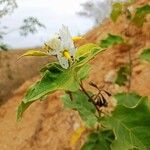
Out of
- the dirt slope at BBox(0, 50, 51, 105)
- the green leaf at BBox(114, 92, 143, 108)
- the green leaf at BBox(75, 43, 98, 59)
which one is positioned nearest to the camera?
the green leaf at BBox(75, 43, 98, 59)

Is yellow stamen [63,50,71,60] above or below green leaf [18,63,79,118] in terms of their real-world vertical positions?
above

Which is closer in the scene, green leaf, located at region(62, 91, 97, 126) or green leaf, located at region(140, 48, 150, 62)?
green leaf, located at region(62, 91, 97, 126)

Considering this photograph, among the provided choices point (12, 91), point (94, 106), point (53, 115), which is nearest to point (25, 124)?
point (53, 115)

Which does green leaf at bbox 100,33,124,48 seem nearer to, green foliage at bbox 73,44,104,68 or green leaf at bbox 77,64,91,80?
green leaf at bbox 77,64,91,80

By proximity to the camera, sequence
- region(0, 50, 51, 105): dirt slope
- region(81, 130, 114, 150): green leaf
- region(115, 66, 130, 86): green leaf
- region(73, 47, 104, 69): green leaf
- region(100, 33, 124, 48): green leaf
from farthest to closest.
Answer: region(0, 50, 51, 105): dirt slope, region(115, 66, 130, 86): green leaf, region(100, 33, 124, 48): green leaf, region(81, 130, 114, 150): green leaf, region(73, 47, 104, 69): green leaf

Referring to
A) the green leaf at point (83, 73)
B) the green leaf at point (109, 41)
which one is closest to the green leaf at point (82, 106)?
the green leaf at point (83, 73)

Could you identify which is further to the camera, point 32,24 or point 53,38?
point 32,24

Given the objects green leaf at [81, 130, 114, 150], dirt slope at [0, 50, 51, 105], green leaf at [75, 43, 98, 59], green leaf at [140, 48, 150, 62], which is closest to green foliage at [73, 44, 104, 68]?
green leaf at [75, 43, 98, 59]

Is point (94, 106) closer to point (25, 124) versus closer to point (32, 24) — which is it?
point (25, 124)
